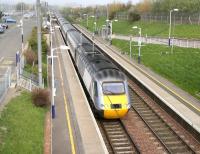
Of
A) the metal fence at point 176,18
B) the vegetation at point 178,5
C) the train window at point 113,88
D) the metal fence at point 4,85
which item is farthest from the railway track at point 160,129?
the vegetation at point 178,5

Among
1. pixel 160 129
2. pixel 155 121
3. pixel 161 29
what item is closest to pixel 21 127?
pixel 160 129

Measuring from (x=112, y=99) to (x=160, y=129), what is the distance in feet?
11.0

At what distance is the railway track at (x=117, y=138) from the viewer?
21.4 m

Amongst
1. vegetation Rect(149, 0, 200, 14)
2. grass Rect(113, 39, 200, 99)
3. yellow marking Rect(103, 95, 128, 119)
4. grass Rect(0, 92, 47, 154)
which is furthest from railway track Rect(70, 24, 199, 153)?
vegetation Rect(149, 0, 200, 14)

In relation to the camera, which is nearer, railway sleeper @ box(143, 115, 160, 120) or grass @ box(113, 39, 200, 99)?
railway sleeper @ box(143, 115, 160, 120)

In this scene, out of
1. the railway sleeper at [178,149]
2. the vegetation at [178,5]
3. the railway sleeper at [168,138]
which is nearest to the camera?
the railway sleeper at [178,149]

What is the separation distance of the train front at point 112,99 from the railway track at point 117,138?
62 cm

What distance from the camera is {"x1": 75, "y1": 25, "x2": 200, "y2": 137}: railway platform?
1013 inches

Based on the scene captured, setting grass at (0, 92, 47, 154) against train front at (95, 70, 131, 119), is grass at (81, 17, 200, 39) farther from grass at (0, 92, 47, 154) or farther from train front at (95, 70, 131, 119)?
grass at (0, 92, 47, 154)

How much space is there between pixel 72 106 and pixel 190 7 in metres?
77.1

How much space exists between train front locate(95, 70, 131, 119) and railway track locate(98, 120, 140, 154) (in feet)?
2.03

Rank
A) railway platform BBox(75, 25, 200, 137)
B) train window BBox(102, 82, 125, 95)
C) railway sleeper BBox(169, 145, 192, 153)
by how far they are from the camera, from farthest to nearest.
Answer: railway platform BBox(75, 25, 200, 137) → train window BBox(102, 82, 125, 95) → railway sleeper BBox(169, 145, 192, 153)

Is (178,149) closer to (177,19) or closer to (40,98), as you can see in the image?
(40,98)

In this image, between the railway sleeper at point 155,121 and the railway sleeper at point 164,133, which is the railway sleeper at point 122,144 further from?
the railway sleeper at point 155,121
